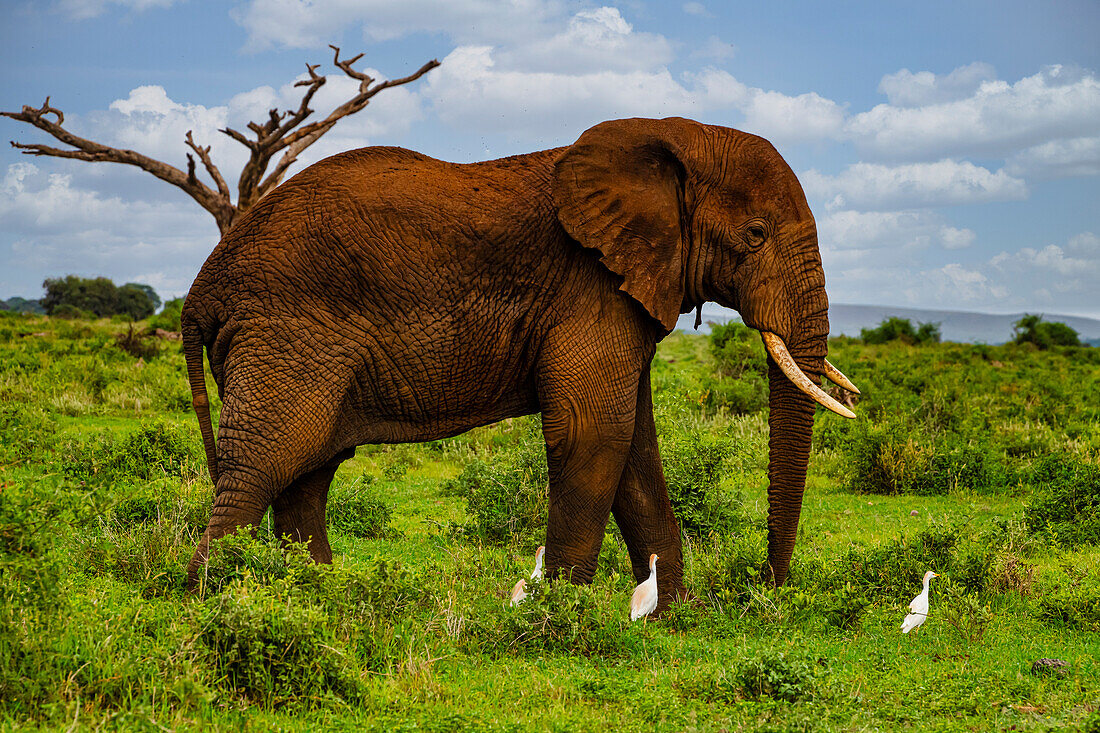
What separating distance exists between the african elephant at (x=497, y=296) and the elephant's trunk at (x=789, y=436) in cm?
3

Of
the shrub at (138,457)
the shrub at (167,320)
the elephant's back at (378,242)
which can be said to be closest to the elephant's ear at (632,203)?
the elephant's back at (378,242)

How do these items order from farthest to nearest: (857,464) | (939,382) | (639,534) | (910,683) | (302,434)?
(939,382)
(857,464)
(639,534)
(302,434)
(910,683)

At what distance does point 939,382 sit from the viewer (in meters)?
23.0

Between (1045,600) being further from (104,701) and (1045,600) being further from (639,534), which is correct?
(104,701)

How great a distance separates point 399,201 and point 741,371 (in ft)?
56.3

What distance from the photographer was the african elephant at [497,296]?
6582mm

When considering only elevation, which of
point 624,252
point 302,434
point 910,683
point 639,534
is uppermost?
point 624,252

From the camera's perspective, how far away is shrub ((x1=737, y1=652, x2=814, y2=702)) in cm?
552

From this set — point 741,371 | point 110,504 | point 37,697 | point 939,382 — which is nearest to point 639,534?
point 110,504

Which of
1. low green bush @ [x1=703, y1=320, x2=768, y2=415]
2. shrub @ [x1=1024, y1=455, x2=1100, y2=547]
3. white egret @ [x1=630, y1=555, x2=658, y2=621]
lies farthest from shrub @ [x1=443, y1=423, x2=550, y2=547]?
low green bush @ [x1=703, y1=320, x2=768, y2=415]

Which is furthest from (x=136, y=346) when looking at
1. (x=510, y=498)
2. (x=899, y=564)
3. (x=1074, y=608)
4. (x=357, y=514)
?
(x=1074, y=608)

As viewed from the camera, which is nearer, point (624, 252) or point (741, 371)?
point (624, 252)

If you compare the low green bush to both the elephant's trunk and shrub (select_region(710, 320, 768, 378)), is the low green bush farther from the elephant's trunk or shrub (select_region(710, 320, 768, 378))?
the elephant's trunk

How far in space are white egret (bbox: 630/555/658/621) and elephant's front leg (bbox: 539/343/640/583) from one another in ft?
1.30
